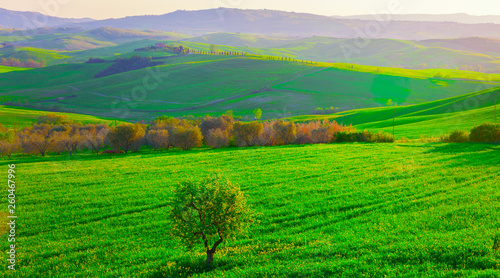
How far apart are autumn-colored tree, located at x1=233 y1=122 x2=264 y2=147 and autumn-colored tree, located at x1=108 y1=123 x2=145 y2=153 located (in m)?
17.0

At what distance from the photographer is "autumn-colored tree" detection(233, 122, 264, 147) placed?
5947 centimetres

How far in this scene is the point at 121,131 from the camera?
188 feet

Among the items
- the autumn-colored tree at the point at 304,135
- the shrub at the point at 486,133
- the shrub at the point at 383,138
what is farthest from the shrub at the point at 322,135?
the shrub at the point at 486,133

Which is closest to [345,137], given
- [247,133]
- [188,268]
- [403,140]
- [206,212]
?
[403,140]

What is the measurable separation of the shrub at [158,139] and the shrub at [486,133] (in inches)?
1873

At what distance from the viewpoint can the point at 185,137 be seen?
59656mm

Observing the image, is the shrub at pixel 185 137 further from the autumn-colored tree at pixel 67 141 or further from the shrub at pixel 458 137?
the shrub at pixel 458 137

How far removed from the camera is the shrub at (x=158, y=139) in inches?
2368

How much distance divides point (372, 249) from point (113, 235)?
14.6 m

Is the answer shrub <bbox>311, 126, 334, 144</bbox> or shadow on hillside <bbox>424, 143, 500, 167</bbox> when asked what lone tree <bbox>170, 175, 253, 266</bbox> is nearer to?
shadow on hillside <bbox>424, 143, 500, 167</bbox>

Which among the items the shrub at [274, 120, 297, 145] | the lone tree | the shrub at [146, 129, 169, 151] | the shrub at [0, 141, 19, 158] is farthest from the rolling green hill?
the lone tree

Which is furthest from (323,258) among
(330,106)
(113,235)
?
(330,106)

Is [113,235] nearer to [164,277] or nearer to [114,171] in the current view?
[164,277]

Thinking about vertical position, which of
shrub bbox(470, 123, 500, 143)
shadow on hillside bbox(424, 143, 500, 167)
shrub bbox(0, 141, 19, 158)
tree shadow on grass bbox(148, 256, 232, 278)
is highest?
shrub bbox(470, 123, 500, 143)
